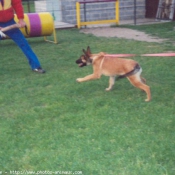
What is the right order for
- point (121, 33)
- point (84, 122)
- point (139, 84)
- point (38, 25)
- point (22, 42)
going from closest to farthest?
1. point (84, 122)
2. point (139, 84)
3. point (22, 42)
4. point (38, 25)
5. point (121, 33)

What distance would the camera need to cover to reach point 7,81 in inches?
281

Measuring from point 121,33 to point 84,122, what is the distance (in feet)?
27.1

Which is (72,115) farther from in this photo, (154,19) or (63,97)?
(154,19)

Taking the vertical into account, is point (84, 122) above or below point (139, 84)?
below

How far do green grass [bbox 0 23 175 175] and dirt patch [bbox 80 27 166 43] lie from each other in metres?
3.30

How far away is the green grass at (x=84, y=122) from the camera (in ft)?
12.8

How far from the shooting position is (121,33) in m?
12.8

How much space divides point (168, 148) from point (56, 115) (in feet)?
5.60

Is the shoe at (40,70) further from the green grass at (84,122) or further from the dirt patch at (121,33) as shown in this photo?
the dirt patch at (121,33)

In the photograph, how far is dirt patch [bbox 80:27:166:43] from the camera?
1157 cm

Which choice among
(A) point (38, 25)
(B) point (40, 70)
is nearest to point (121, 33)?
(A) point (38, 25)

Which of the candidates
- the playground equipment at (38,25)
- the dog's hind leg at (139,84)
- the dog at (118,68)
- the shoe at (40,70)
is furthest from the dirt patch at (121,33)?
the dog's hind leg at (139,84)

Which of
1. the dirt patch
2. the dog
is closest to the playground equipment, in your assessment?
the dirt patch

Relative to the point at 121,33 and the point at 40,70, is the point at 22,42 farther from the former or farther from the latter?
the point at 121,33
